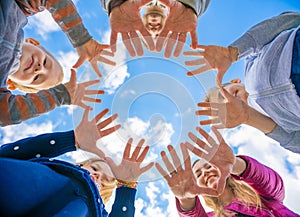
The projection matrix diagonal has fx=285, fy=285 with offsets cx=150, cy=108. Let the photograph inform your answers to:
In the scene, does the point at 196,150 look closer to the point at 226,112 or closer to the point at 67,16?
the point at 226,112

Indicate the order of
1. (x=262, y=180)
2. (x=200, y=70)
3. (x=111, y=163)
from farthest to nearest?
(x=262, y=180), (x=111, y=163), (x=200, y=70)


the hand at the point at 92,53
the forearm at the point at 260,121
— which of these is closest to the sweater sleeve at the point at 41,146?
the hand at the point at 92,53

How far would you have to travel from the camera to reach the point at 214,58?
2.63 ft

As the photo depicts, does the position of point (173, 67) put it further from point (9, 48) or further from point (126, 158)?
point (9, 48)

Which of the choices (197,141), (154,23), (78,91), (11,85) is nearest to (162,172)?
(197,141)

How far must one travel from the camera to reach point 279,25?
74cm

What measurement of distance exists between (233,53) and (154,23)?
0.26 metres

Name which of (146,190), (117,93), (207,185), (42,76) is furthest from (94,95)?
(207,185)

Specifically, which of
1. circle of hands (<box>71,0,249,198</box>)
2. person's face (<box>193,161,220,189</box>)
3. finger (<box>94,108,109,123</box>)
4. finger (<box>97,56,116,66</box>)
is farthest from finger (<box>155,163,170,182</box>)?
finger (<box>97,56,116,66</box>)

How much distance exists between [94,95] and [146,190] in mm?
336

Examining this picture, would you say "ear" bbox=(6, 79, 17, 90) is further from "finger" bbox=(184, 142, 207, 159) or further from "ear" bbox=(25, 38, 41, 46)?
"finger" bbox=(184, 142, 207, 159)

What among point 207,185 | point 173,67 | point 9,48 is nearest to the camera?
point 9,48

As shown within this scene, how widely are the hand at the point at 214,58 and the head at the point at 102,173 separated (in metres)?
0.40

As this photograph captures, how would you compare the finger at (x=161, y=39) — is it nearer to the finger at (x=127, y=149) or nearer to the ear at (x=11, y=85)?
the finger at (x=127, y=149)
